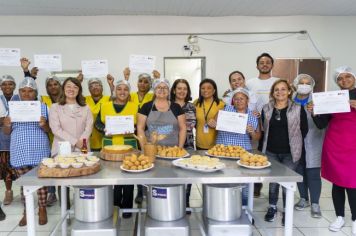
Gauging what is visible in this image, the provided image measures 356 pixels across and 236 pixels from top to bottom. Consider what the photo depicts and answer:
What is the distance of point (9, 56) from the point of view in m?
3.29

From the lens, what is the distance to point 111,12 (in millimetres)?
5691

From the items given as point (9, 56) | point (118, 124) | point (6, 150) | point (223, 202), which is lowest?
point (223, 202)

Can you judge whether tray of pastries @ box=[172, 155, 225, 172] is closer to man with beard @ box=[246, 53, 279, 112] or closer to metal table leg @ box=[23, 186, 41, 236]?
metal table leg @ box=[23, 186, 41, 236]

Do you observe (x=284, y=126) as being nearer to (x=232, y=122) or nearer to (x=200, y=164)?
(x=232, y=122)

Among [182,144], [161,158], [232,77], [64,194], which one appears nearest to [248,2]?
[232,77]

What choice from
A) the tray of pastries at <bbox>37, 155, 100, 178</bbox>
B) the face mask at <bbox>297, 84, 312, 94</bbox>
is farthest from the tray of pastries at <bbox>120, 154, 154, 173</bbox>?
the face mask at <bbox>297, 84, 312, 94</bbox>

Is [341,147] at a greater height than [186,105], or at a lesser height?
lesser

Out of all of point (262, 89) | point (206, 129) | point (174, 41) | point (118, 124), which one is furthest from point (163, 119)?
point (174, 41)

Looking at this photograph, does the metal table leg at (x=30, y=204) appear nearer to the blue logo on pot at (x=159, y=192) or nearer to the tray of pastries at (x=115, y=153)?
the tray of pastries at (x=115, y=153)

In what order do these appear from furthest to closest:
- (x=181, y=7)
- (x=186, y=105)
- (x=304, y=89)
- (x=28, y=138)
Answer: (x=181, y=7) → (x=186, y=105) → (x=304, y=89) → (x=28, y=138)

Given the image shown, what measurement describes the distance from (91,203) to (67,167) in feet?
1.41

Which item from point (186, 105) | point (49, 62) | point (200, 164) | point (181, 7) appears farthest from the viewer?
point (181, 7)

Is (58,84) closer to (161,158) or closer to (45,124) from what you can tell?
(45,124)

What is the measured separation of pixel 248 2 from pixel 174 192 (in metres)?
3.89
